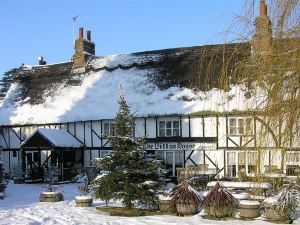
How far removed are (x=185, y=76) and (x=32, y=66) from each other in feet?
47.2

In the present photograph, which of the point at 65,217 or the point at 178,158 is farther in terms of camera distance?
the point at 178,158

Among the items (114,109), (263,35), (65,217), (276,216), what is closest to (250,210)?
(276,216)

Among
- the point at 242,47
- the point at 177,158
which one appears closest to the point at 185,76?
the point at 177,158

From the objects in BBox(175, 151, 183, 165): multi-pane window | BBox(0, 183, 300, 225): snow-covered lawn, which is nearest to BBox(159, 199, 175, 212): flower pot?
BBox(0, 183, 300, 225): snow-covered lawn

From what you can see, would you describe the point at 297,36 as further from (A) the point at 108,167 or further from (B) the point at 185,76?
(B) the point at 185,76

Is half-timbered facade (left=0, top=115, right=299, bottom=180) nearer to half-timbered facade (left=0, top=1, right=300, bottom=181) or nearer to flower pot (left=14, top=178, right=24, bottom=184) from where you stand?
half-timbered facade (left=0, top=1, right=300, bottom=181)

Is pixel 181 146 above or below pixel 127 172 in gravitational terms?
above

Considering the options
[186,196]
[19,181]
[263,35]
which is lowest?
[19,181]

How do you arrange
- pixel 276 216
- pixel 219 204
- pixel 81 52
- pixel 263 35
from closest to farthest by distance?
pixel 263 35, pixel 276 216, pixel 219 204, pixel 81 52

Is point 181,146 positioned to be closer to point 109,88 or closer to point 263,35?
point 109,88

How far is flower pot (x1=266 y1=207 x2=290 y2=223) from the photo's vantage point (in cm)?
1345

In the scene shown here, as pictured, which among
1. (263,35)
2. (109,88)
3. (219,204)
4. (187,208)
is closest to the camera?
(263,35)

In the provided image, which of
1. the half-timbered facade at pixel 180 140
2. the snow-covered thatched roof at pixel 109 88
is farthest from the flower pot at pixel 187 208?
the snow-covered thatched roof at pixel 109 88

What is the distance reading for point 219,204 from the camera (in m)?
14.4
